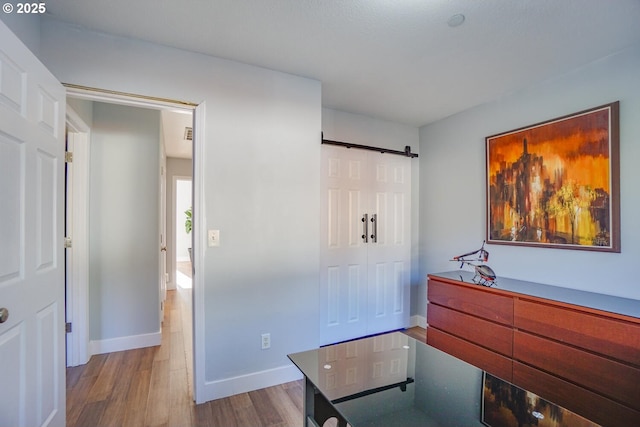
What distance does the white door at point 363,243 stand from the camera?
320 cm

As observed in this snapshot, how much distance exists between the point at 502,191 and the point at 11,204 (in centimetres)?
332

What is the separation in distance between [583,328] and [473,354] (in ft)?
2.67

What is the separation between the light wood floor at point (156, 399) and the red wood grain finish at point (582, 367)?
1557 millimetres

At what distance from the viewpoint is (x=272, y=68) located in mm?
2361

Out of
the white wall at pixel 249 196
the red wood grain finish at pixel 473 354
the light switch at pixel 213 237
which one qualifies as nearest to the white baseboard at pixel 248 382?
the white wall at pixel 249 196

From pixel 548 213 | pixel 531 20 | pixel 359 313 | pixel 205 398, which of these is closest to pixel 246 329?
pixel 205 398

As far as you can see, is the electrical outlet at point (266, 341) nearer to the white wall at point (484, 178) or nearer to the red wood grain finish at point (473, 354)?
the red wood grain finish at point (473, 354)

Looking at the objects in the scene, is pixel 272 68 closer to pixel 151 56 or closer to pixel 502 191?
pixel 151 56

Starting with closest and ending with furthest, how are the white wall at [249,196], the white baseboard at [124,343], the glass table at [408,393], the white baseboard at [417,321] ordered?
1. the glass table at [408,393]
2. the white wall at [249,196]
3. the white baseboard at [124,343]
4. the white baseboard at [417,321]

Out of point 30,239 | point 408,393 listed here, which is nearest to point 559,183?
point 408,393

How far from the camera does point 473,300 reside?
7.86 ft

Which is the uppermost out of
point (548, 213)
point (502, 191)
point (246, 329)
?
point (502, 191)

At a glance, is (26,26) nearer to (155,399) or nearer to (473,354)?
(155,399)

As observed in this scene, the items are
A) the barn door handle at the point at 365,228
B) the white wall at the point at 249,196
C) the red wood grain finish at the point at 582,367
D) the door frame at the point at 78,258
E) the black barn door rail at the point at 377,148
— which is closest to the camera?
the red wood grain finish at the point at 582,367
